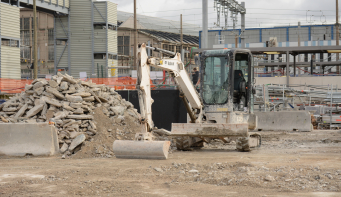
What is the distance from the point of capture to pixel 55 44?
145ft

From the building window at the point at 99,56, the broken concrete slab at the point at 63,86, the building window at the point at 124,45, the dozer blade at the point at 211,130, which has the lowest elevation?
the dozer blade at the point at 211,130

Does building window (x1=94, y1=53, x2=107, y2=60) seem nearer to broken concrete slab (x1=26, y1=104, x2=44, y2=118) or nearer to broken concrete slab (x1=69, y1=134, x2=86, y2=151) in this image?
broken concrete slab (x1=26, y1=104, x2=44, y2=118)

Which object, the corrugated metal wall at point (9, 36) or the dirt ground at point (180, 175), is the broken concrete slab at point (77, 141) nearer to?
the dirt ground at point (180, 175)

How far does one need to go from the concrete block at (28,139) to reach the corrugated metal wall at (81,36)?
3160 cm

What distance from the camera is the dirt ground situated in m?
7.38

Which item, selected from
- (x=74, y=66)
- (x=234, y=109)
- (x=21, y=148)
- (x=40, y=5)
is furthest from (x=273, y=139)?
(x=74, y=66)

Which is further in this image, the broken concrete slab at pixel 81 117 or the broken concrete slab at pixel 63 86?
the broken concrete slab at pixel 63 86

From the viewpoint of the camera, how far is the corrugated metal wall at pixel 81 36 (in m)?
43.4

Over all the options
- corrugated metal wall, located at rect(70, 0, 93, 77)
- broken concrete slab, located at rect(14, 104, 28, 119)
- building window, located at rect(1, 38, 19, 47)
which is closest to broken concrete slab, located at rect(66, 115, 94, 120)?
broken concrete slab, located at rect(14, 104, 28, 119)


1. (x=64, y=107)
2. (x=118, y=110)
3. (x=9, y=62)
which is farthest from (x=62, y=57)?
(x=64, y=107)

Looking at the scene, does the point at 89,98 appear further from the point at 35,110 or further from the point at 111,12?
the point at 111,12

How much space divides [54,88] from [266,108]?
13.3 metres

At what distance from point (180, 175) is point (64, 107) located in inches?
217

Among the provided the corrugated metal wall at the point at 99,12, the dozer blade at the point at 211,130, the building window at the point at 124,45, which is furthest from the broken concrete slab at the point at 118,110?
the building window at the point at 124,45
